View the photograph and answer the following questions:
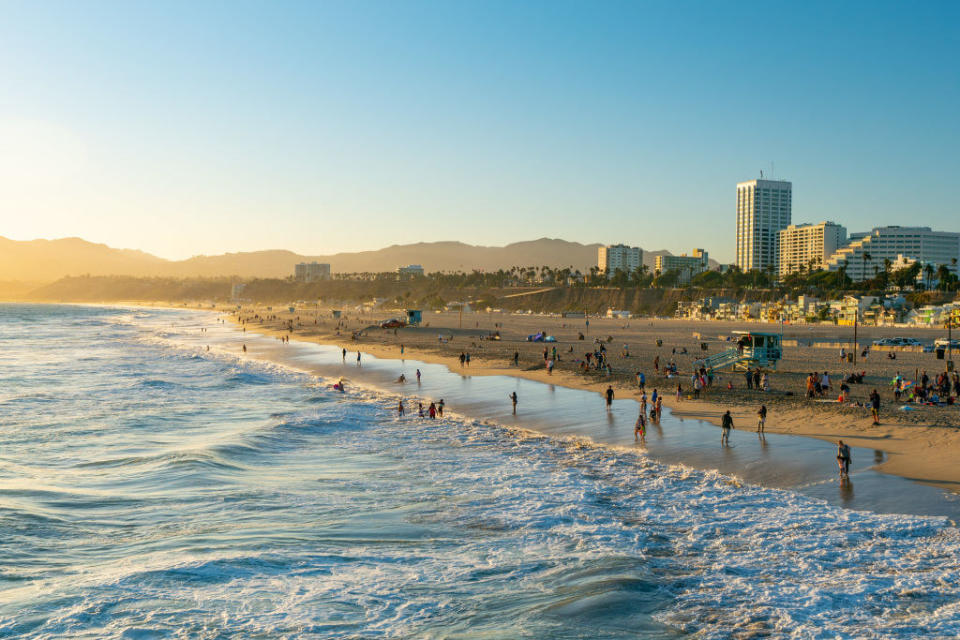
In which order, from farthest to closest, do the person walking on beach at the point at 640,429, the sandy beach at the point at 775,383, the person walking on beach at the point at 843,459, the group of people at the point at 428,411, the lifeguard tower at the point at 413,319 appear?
the lifeguard tower at the point at 413,319 → the group of people at the point at 428,411 → the person walking on beach at the point at 640,429 → the sandy beach at the point at 775,383 → the person walking on beach at the point at 843,459

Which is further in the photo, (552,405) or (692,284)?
(692,284)

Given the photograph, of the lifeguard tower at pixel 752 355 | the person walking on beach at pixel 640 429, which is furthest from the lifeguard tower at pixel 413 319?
the person walking on beach at pixel 640 429

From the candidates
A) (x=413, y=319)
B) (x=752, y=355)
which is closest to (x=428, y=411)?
(x=752, y=355)

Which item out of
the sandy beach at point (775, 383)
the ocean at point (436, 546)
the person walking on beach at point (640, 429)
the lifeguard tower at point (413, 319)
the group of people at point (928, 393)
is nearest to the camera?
the ocean at point (436, 546)

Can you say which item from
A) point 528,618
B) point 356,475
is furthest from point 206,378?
point 528,618

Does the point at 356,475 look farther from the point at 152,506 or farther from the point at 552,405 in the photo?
the point at 552,405

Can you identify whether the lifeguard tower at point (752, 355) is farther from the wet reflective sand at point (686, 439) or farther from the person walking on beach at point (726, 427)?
the person walking on beach at point (726, 427)
